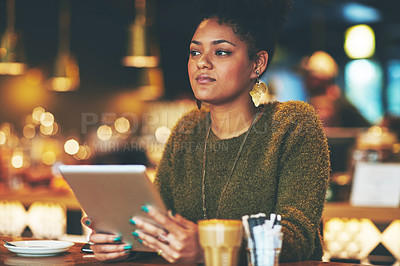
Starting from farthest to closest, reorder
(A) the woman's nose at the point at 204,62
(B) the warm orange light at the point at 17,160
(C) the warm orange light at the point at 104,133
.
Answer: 1. (C) the warm orange light at the point at 104,133
2. (B) the warm orange light at the point at 17,160
3. (A) the woman's nose at the point at 204,62

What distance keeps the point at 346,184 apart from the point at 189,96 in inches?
185

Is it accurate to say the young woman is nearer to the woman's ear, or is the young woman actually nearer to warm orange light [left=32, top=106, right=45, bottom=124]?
the woman's ear

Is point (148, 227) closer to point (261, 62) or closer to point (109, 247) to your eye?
point (109, 247)

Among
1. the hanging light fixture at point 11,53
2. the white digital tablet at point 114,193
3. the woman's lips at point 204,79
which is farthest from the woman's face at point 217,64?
the hanging light fixture at point 11,53

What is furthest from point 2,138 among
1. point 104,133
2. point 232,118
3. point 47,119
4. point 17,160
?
point 232,118

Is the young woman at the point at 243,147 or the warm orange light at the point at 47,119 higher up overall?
the warm orange light at the point at 47,119

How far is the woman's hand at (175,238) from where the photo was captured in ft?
4.16

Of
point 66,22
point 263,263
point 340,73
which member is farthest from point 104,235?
point 340,73

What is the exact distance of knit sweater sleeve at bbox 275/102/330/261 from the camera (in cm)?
149

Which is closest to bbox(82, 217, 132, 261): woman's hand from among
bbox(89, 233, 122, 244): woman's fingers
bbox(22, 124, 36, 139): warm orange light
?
bbox(89, 233, 122, 244): woman's fingers

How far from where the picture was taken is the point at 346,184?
3.23 meters

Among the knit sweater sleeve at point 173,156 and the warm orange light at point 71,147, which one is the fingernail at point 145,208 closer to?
A: the knit sweater sleeve at point 173,156

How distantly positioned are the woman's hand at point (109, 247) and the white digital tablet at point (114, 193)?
0.02m

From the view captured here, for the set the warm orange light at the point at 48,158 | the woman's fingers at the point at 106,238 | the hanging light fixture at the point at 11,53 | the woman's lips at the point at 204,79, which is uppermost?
the hanging light fixture at the point at 11,53
